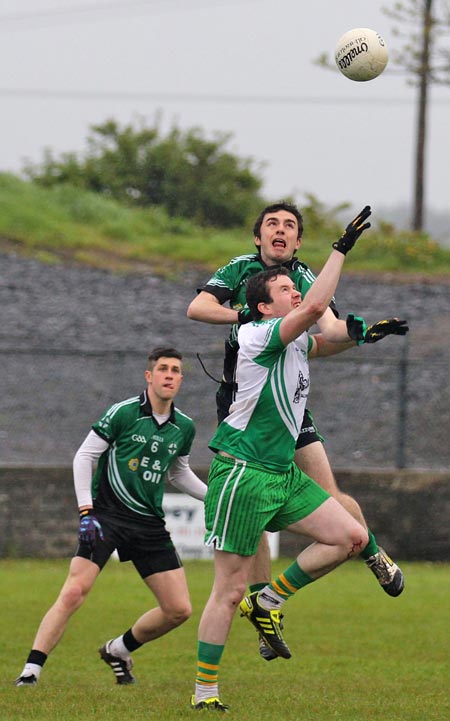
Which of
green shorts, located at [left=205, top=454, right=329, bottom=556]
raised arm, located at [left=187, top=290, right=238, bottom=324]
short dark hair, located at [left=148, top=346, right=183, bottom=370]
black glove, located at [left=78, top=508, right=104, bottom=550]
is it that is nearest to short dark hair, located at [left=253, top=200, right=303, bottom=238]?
raised arm, located at [left=187, top=290, right=238, bottom=324]

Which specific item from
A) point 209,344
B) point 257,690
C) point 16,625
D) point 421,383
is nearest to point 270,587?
point 257,690

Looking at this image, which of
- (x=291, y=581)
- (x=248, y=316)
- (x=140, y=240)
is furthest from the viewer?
(x=140, y=240)

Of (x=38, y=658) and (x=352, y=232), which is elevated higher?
(x=352, y=232)

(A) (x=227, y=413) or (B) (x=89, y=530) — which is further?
(B) (x=89, y=530)

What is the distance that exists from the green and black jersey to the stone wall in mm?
8752

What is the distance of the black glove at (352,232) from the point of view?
6301 mm

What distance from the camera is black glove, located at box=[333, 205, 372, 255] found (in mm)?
6301

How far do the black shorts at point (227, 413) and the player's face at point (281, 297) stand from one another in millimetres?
589

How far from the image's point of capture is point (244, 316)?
6801mm

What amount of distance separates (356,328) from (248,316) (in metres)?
0.61

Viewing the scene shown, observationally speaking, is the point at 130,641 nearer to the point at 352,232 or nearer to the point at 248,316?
the point at 248,316

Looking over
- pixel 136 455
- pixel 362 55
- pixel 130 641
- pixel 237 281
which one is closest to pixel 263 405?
pixel 237 281

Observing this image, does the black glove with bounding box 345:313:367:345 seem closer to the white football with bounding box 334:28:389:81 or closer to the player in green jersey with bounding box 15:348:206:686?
the white football with bounding box 334:28:389:81

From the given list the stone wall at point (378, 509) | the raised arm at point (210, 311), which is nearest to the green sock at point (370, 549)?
the raised arm at point (210, 311)
